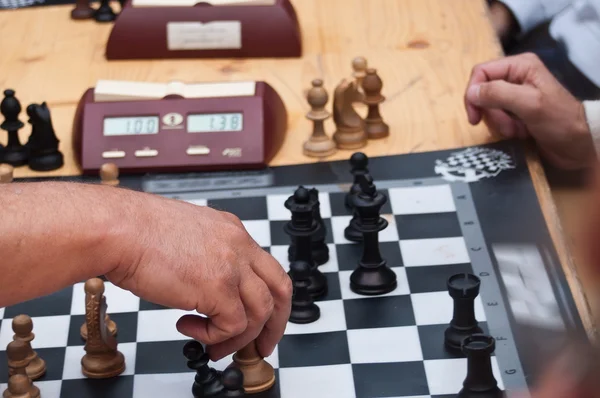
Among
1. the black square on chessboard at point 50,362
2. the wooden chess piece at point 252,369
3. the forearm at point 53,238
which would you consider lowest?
the black square on chessboard at point 50,362

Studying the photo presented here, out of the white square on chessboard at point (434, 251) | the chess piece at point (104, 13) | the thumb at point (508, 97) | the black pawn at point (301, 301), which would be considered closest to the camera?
the black pawn at point (301, 301)

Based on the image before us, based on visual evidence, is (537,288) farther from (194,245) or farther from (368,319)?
(194,245)

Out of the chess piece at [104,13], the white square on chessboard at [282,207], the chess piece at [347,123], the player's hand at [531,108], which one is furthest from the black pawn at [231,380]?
the chess piece at [104,13]

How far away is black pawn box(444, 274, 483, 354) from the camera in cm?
157

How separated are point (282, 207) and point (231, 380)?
2.19 ft

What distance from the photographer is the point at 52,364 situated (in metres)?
1.62

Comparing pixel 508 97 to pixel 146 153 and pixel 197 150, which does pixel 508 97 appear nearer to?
pixel 197 150

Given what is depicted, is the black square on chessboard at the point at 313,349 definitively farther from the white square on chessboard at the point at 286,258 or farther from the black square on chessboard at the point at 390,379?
the white square on chessboard at the point at 286,258

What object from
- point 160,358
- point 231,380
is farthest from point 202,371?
point 160,358

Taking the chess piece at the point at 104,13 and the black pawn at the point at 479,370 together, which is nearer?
the black pawn at the point at 479,370

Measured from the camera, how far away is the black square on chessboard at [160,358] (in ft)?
5.21

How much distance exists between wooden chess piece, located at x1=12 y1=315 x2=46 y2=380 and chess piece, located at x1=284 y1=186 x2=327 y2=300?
468 mm

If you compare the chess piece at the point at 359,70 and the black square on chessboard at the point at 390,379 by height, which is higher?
the black square on chessboard at the point at 390,379

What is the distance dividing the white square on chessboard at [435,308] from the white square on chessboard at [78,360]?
47 centimetres
